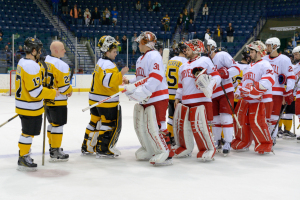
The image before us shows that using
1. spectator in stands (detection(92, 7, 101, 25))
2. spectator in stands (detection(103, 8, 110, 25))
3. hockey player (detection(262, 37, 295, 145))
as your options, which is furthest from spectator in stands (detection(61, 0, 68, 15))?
hockey player (detection(262, 37, 295, 145))

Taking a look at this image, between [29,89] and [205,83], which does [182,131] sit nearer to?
[205,83]

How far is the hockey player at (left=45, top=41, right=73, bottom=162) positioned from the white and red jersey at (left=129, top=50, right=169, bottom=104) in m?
0.79

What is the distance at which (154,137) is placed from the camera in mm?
3764

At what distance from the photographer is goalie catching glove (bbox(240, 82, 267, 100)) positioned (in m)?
4.22

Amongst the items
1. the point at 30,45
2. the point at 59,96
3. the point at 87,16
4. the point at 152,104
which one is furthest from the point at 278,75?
the point at 87,16

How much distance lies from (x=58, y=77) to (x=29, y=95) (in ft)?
1.58

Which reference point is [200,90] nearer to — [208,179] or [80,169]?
[208,179]

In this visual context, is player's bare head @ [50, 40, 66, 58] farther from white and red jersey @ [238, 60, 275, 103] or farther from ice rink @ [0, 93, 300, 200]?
white and red jersey @ [238, 60, 275, 103]

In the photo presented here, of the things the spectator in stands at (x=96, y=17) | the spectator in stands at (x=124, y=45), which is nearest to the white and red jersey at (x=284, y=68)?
the spectator in stands at (x=124, y=45)

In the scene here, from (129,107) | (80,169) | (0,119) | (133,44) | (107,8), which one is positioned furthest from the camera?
(107,8)

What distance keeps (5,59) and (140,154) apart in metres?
8.79

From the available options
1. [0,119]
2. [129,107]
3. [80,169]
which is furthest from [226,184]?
[129,107]

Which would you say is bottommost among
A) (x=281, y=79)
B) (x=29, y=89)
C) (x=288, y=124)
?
(x=288, y=124)

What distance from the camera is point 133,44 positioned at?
1291 centimetres
